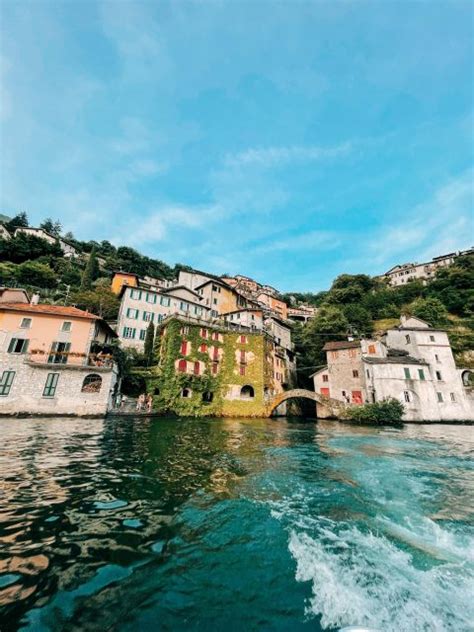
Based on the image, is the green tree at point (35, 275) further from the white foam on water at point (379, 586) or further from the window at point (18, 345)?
the white foam on water at point (379, 586)

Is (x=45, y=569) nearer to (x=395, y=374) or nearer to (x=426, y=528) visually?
(x=426, y=528)

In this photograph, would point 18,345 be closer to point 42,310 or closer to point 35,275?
point 42,310

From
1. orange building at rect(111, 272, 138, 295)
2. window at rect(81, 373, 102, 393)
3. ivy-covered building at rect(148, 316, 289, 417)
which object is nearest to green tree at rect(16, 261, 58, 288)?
orange building at rect(111, 272, 138, 295)

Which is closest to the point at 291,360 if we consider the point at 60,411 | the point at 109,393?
the point at 109,393

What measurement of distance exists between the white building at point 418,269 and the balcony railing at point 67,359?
268 feet

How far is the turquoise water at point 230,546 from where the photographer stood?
3.77 meters

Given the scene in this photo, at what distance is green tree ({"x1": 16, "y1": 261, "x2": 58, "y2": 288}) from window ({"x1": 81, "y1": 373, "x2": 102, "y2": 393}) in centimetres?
4219

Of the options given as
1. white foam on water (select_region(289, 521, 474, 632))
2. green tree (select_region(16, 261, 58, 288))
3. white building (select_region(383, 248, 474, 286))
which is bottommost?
white foam on water (select_region(289, 521, 474, 632))

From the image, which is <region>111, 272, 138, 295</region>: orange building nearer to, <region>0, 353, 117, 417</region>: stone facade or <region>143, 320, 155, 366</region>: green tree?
<region>143, 320, 155, 366</region>: green tree

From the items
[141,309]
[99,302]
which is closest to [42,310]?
[141,309]

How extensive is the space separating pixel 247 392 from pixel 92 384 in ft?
64.0

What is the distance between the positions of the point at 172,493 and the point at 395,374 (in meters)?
35.5

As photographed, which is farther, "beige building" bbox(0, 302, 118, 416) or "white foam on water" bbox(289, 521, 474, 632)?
"beige building" bbox(0, 302, 118, 416)

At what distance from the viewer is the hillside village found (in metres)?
26.7
